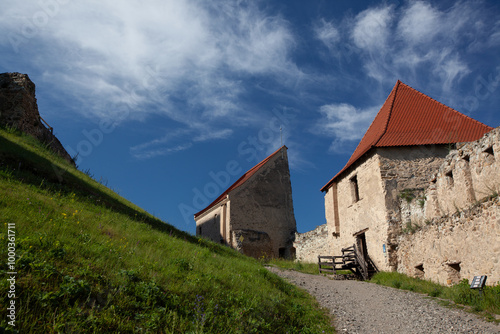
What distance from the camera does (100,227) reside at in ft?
22.9

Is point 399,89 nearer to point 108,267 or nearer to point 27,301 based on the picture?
point 108,267

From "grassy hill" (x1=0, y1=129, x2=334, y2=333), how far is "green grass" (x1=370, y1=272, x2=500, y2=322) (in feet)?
11.4

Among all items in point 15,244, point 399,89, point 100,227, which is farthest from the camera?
point 399,89

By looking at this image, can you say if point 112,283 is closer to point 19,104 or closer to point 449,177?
point 449,177

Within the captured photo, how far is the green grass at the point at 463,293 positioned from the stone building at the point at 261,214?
1136 centimetres

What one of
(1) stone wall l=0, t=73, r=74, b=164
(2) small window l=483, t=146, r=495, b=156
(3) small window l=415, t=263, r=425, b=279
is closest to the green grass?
(3) small window l=415, t=263, r=425, b=279

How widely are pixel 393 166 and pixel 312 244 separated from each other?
806cm

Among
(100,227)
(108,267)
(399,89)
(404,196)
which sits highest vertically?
(399,89)

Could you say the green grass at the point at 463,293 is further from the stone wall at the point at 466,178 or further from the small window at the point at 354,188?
the small window at the point at 354,188

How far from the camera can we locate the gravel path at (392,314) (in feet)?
21.4

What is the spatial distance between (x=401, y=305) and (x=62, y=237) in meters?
7.72

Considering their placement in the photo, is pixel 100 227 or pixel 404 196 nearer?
pixel 100 227

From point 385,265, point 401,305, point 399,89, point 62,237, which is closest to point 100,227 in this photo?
point 62,237

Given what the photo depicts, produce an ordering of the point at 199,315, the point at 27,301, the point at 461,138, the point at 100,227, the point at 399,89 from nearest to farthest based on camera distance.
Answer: the point at 27,301, the point at 199,315, the point at 100,227, the point at 461,138, the point at 399,89
